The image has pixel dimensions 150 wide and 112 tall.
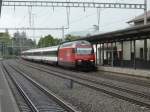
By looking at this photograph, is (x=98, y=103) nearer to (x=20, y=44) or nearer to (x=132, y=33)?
(x=132, y=33)

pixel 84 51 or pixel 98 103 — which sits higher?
pixel 84 51

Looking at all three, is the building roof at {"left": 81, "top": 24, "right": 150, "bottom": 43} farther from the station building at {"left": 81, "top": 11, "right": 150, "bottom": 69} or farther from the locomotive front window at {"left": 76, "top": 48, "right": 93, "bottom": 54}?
the locomotive front window at {"left": 76, "top": 48, "right": 93, "bottom": 54}

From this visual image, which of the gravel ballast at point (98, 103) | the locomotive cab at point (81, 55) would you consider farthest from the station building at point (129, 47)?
the gravel ballast at point (98, 103)

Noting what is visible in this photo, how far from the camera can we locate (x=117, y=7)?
135 feet

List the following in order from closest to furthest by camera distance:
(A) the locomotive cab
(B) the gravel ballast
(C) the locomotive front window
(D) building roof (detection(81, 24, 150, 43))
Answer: (B) the gravel ballast < (D) building roof (detection(81, 24, 150, 43)) < (A) the locomotive cab < (C) the locomotive front window

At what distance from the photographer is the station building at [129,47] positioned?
32906 mm

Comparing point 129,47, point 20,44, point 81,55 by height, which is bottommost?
point 81,55

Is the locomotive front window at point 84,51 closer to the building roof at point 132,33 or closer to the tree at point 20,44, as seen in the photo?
the building roof at point 132,33

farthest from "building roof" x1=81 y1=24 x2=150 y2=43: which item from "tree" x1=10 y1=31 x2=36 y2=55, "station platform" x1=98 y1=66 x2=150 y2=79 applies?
"tree" x1=10 y1=31 x2=36 y2=55

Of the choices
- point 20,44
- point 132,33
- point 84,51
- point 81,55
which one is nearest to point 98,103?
point 132,33

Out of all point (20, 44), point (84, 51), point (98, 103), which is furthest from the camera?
point (20, 44)

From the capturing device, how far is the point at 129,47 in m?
39.0

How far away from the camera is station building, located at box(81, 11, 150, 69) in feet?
108

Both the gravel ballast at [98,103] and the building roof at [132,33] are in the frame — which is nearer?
the gravel ballast at [98,103]
